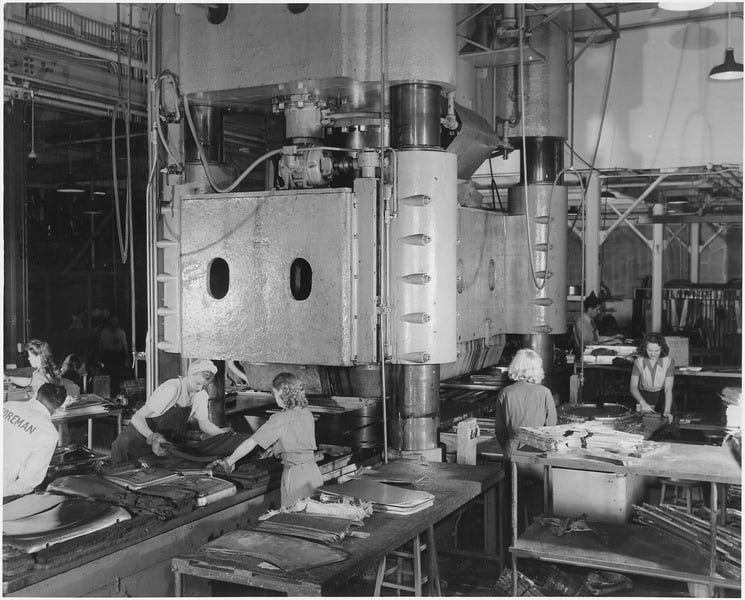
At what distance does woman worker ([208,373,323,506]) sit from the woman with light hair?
1.28m

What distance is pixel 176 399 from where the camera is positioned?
5.41 m

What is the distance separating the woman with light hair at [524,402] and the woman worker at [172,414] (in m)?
1.77

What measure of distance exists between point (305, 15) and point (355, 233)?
1261mm

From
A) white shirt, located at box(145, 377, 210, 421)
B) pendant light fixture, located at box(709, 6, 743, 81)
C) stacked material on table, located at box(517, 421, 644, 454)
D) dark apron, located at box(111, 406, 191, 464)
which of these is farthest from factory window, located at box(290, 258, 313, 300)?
pendant light fixture, located at box(709, 6, 743, 81)

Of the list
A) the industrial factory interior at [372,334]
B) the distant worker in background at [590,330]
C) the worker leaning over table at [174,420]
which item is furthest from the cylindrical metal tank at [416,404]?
the distant worker in background at [590,330]

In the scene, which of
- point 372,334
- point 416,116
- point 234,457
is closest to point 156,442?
point 234,457

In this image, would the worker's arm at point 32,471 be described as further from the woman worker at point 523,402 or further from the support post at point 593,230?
the support post at point 593,230

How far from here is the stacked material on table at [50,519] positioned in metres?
3.55

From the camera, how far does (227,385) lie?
710 cm

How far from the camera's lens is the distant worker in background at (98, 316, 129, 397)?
→ 10.6 m

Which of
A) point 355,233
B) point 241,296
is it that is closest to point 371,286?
point 355,233

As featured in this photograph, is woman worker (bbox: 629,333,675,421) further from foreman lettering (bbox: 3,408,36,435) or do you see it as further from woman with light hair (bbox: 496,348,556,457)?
foreman lettering (bbox: 3,408,36,435)

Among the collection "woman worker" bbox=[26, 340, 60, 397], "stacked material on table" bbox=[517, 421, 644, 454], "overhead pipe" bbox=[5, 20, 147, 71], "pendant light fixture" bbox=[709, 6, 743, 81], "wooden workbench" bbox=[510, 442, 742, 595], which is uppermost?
"overhead pipe" bbox=[5, 20, 147, 71]

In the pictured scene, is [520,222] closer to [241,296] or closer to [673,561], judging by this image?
[241,296]
